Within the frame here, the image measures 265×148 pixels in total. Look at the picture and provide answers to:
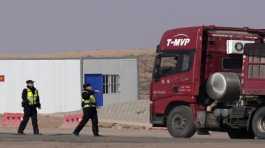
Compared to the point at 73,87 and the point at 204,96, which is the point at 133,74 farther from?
the point at 204,96

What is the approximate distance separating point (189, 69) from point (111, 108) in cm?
2212

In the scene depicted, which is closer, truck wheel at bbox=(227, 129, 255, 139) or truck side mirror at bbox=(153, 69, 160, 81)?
truck wheel at bbox=(227, 129, 255, 139)

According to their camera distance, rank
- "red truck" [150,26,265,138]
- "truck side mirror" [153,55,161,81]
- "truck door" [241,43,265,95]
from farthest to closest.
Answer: "truck side mirror" [153,55,161,81]
"red truck" [150,26,265,138]
"truck door" [241,43,265,95]

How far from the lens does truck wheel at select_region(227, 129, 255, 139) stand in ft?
86.3

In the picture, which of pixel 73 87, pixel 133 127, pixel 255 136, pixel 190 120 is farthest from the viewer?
pixel 73 87

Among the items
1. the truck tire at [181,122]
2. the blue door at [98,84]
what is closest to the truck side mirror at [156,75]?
the truck tire at [181,122]

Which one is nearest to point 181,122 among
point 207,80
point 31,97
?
point 207,80

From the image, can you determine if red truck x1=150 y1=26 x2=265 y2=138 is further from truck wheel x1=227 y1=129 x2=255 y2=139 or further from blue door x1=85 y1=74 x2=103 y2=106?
blue door x1=85 y1=74 x2=103 y2=106

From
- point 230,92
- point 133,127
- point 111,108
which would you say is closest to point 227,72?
point 230,92

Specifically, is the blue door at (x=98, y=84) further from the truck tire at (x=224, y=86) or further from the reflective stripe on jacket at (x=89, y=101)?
the truck tire at (x=224, y=86)

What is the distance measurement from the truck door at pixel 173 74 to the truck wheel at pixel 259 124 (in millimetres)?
2588

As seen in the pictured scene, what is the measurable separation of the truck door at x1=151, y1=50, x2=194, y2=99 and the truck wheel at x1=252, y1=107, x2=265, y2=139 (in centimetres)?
259

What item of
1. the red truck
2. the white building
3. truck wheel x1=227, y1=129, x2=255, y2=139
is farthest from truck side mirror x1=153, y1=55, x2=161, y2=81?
the white building

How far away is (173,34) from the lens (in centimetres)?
2700
